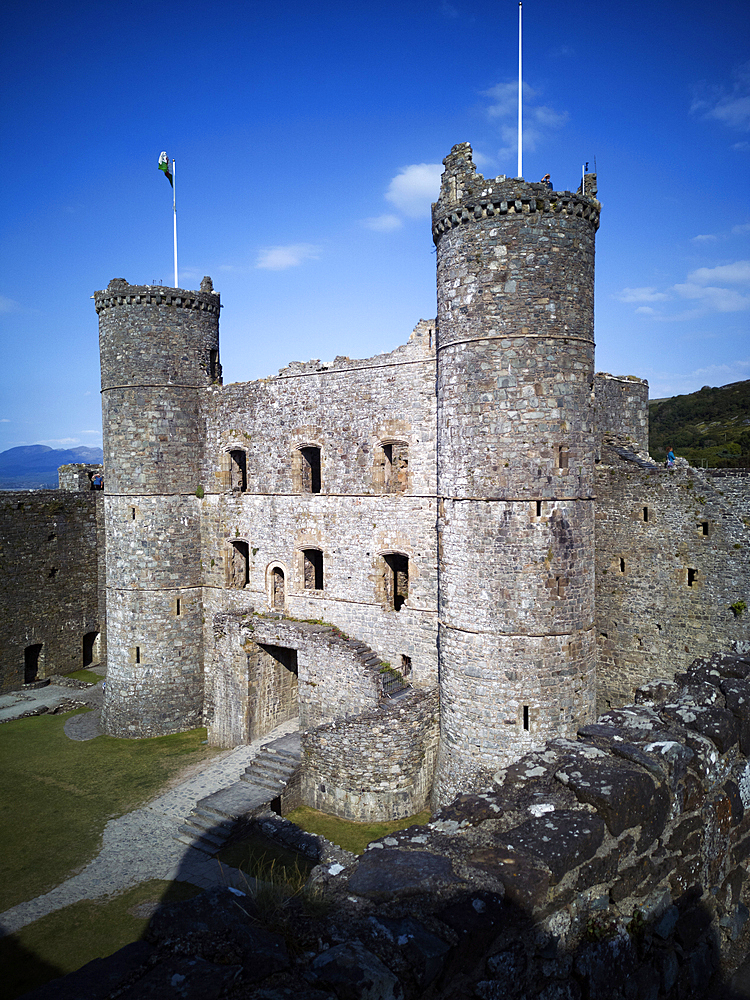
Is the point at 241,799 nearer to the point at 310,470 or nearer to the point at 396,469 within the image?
the point at 396,469

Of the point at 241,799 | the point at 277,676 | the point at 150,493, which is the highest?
the point at 150,493

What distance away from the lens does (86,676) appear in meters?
24.1

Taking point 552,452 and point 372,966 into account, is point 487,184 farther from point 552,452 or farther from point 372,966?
point 372,966

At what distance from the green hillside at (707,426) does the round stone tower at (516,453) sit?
24.9 m

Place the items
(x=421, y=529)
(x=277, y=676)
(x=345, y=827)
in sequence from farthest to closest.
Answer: (x=277, y=676)
(x=421, y=529)
(x=345, y=827)

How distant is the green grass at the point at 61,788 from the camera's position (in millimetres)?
13109

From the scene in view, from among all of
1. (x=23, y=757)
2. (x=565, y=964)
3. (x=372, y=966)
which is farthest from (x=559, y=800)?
(x=23, y=757)

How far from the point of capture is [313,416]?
1802 centimetres

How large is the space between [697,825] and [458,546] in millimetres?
8855

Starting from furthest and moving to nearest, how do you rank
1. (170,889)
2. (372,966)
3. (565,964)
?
1. (170,889)
2. (565,964)
3. (372,966)

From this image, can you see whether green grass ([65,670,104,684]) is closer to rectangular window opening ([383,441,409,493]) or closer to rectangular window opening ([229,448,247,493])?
rectangular window opening ([229,448,247,493])

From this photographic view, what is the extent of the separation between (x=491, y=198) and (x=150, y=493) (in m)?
12.3

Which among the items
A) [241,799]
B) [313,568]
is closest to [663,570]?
[313,568]

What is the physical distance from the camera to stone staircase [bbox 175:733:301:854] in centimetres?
1379
